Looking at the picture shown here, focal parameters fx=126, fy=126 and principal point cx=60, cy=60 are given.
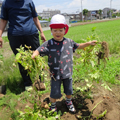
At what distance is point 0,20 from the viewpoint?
246cm

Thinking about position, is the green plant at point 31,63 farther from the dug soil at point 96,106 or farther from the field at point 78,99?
the dug soil at point 96,106

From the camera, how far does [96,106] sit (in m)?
2.15

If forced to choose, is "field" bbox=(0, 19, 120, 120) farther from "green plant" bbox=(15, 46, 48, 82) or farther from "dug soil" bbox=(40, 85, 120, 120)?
"green plant" bbox=(15, 46, 48, 82)

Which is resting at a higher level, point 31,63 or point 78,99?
point 31,63

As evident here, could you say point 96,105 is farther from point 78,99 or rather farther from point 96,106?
point 78,99

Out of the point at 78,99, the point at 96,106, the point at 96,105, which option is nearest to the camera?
the point at 96,105

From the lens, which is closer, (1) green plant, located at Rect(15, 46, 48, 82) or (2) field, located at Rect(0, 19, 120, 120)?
(1) green plant, located at Rect(15, 46, 48, 82)

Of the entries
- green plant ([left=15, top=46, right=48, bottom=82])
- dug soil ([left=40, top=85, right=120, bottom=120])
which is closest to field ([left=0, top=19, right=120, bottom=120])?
dug soil ([left=40, top=85, right=120, bottom=120])

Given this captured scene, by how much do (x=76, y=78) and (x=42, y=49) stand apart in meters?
1.49

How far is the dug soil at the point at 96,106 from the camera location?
76.8 inches

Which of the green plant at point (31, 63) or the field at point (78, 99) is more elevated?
the green plant at point (31, 63)

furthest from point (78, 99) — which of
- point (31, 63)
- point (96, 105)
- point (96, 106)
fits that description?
point (31, 63)

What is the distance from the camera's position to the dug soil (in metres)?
1.95

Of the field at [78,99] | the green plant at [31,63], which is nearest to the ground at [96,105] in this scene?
the field at [78,99]
